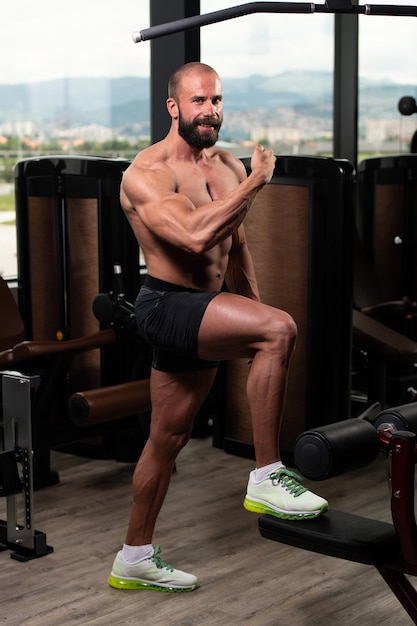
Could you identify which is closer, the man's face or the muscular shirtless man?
the muscular shirtless man

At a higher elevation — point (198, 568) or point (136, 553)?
point (136, 553)

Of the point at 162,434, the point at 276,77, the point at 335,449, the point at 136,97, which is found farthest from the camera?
the point at 276,77

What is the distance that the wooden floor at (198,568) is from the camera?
285 cm

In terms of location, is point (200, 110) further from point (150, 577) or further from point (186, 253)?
point (150, 577)

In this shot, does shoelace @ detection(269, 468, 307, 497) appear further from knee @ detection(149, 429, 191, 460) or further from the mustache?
the mustache

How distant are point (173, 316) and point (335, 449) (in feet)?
2.13

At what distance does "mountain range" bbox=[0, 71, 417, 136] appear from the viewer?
5012mm

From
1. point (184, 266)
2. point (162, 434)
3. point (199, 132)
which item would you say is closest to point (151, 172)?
point (199, 132)

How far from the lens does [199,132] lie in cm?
269

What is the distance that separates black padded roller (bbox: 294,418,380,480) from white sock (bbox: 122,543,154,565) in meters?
0.89

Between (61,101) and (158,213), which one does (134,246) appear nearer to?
(61,101)

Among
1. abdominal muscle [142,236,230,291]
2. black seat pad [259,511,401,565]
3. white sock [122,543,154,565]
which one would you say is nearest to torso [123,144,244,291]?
abdominal muscle [142,236,230,291]

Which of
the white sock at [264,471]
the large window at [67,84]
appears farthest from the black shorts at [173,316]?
the large window at [67,84]

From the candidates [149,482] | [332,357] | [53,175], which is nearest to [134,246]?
[53,175]
